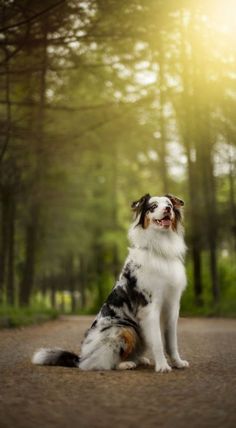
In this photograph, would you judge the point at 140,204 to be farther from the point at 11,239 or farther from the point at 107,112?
the point at 11,239

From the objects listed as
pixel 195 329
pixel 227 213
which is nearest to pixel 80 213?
pixel 227 213

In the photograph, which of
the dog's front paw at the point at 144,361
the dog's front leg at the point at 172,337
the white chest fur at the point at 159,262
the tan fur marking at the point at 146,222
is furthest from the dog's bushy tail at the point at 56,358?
the tan fur marking at the point at 146,222

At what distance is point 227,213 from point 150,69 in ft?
24.0

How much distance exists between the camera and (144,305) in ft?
22.1

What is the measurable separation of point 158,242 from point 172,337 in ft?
3.66

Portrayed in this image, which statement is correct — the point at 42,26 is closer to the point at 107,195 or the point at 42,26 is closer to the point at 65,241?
the point at 65,241

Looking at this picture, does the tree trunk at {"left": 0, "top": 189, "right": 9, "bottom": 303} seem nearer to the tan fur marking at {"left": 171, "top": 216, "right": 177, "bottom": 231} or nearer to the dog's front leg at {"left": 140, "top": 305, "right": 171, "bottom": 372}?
the tan fur marking at {"left": 171, "top": 216, "right": 177, "bottom": 231}

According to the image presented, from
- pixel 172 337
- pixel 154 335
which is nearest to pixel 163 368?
pixel 154 335

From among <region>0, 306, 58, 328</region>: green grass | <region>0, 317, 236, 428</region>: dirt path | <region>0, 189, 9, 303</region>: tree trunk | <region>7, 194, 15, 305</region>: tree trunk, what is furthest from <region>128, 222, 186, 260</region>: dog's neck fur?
<region>7, 194, 15, 305</region>: tree trunk

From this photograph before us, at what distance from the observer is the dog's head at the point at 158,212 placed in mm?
6793

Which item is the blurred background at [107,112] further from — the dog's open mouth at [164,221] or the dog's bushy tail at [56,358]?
the dog's bushy tail at [56,358]

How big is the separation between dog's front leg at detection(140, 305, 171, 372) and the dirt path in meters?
0.14

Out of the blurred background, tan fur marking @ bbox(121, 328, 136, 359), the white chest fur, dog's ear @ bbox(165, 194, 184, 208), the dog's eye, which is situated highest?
the blurred background

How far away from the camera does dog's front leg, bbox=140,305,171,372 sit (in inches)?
258
